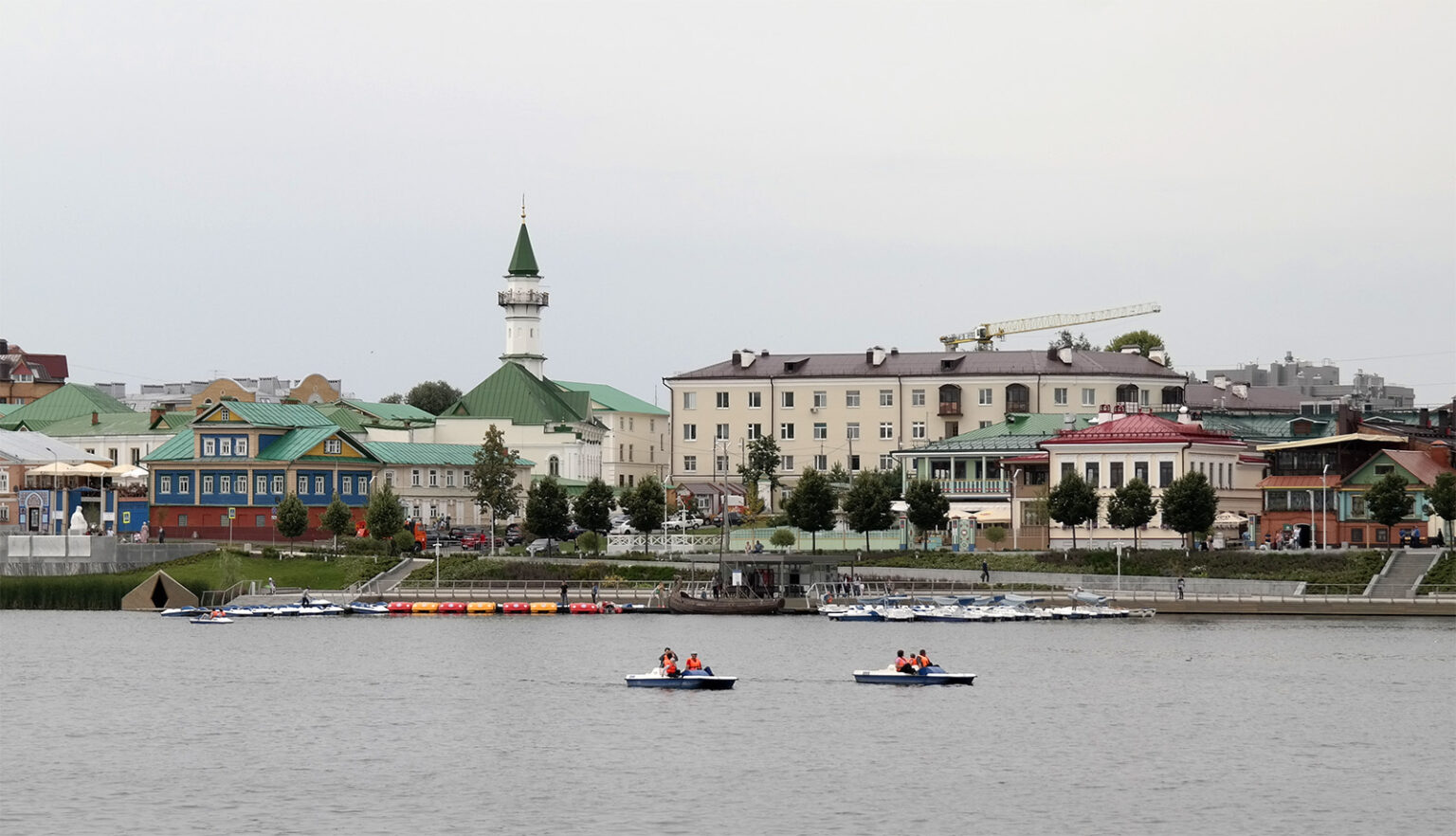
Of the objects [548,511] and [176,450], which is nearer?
[548,511]

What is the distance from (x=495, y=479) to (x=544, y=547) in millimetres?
11086

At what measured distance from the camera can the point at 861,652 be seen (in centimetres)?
9975

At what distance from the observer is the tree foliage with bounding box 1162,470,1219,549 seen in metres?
122

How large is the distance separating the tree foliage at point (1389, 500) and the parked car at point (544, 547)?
4828 centimetres

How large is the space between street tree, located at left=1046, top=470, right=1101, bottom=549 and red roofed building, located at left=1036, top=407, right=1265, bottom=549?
3909mm

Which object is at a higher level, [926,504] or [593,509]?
[926,504]

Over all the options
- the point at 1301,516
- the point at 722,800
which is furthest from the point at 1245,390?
the point at 722,800

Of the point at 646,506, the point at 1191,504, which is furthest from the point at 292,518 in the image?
the point at 1191,504

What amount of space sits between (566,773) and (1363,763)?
24.0 m

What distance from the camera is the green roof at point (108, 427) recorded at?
595 ft

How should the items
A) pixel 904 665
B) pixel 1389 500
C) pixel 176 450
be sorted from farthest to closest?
pixel 176 450 → pixel 1389 500 → pixel 904 665

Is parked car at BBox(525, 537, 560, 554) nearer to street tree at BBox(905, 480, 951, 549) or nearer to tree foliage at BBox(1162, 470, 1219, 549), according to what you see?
street tree at BBox(905, 480, 951, 549)

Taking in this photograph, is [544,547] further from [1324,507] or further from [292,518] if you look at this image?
[1324,507]

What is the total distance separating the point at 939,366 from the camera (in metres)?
178
